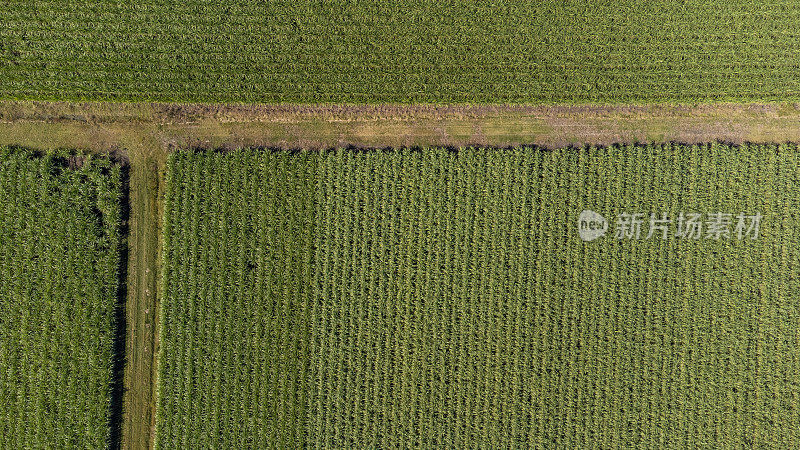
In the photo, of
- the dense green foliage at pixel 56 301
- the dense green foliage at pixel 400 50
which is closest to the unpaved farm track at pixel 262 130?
the dense green foliage at pixel 400 50

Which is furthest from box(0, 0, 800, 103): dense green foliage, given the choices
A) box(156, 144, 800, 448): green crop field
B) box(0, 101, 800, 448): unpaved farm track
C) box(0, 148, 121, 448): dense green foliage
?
box(0, 148, 121, 448): dense green foliage

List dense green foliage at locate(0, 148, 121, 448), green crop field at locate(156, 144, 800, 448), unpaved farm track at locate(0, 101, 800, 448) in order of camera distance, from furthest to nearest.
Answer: unpaved farm track at locate(0, 101, 800, 448) < green crop field at locate(156, 144, 800, 448) < dense green foliage at locate(0, 148, 121, 448)

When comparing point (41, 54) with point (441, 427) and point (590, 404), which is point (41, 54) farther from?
point (590, 404)

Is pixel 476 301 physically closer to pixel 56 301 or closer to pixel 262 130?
pixel 262 130

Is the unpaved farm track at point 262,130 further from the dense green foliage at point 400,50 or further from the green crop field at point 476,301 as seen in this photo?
the green crop field at point 476,301

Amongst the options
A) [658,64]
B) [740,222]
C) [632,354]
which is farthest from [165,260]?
[740,222]

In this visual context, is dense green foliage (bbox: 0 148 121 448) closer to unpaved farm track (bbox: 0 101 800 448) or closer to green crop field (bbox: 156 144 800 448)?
unpaved farm track (bbox: 0 101 800 448)

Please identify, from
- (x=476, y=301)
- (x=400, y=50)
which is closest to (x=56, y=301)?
(x=476, y=301)

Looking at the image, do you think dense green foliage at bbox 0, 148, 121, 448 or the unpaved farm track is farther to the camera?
the unpaved farm track
